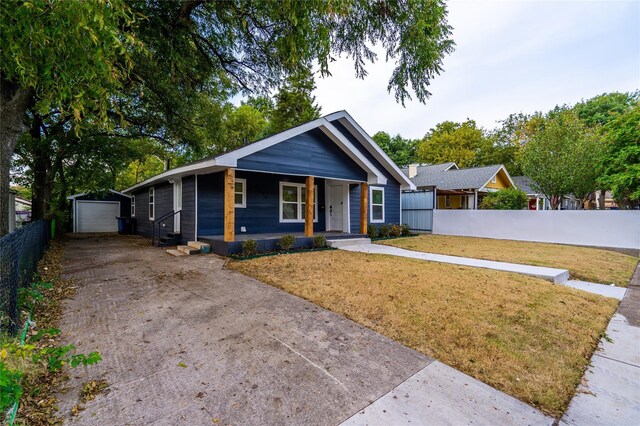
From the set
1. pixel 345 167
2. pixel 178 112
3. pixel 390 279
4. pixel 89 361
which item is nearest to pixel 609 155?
pixel 345 167

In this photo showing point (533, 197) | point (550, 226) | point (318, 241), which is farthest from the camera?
point (533, 197)

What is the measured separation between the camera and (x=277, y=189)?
11.3 meters

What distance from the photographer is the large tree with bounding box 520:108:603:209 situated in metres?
16.0

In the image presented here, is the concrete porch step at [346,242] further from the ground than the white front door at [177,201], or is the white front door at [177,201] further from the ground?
the white front door at [177,201]

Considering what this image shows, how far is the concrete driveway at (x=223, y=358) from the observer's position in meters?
2.09

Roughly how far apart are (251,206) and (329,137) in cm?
383

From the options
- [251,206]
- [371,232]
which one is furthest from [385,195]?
[251,206]

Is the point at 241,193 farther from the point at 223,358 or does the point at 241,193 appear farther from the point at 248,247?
the point at 223,358

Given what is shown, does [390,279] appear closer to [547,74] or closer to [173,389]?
[173,389]

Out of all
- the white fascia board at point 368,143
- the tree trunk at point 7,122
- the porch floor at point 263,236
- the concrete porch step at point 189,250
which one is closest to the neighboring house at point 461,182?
the white fascia board at point 368,143

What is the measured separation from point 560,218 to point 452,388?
13.2m

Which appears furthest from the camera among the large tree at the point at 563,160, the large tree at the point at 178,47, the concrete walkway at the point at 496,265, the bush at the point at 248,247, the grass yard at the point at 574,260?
the large tree at the point at 563,160

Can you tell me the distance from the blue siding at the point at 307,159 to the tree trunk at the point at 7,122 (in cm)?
437

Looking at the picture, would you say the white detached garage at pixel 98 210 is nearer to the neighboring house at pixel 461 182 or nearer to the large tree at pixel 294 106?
the large tree at pixel 294 106
